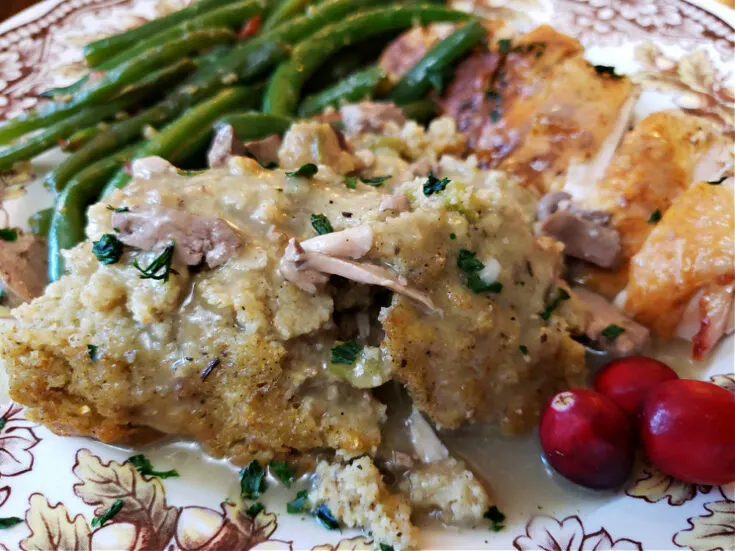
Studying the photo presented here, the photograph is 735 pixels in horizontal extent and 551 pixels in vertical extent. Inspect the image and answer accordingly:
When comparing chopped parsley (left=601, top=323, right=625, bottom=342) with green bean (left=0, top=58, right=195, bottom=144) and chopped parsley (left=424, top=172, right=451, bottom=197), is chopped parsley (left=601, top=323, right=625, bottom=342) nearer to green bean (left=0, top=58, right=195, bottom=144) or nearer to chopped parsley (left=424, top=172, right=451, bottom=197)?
chopped parsley (left=424, top=172, right=451, bottom=197)

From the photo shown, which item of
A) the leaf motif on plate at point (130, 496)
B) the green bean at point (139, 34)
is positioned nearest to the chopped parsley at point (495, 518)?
the leaf motif on plate at point (130, 496)

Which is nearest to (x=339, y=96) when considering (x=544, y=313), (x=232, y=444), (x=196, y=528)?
(x=544, y=313)

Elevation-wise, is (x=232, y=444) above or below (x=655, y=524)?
above

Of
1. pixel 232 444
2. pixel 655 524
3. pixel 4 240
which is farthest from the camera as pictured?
pixel 4 240

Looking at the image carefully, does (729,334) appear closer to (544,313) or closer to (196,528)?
(544,313)

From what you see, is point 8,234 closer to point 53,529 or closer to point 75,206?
point 75,206

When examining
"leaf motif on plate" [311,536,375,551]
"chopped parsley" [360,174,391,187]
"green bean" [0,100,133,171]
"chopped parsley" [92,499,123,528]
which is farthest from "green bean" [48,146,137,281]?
"leaf motif on plate" [311,536,375,551]

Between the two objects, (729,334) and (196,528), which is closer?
(196,528)
